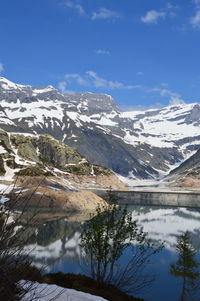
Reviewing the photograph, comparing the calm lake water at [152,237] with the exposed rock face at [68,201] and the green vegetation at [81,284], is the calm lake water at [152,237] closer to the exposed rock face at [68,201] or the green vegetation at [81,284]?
the green vegetation at [81,284]

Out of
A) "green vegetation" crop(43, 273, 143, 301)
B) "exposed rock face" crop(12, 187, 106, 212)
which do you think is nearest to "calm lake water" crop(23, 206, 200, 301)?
"green vegetation" crop(43, 273, 143, 301)

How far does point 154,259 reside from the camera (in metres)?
64.9

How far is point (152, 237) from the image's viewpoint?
85.7m

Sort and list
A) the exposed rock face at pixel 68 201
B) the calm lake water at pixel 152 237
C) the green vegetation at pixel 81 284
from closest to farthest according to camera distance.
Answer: the green vegetation at pixel 81 284
the calm lake water at pixel 152 237
the exposed rock face at pixel 68 201

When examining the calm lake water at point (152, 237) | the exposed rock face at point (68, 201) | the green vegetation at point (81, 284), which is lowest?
the calm lake water at point (152, 237)

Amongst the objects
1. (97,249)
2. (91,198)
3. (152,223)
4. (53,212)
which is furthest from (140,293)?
(91,198)

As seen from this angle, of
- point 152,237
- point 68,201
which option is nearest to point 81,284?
point 152,237

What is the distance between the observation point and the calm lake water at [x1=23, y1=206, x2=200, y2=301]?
162 ft

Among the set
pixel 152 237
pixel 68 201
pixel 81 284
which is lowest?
pixel 152 237

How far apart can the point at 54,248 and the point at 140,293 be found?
29695 mm

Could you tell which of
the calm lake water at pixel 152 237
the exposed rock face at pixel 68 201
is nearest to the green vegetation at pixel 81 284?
the calm lake water at pixel 152 237

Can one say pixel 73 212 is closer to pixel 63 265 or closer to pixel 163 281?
pixel 63 265

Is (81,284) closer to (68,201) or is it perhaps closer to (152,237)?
(152,237)

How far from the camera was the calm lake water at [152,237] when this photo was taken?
49.5 metres
